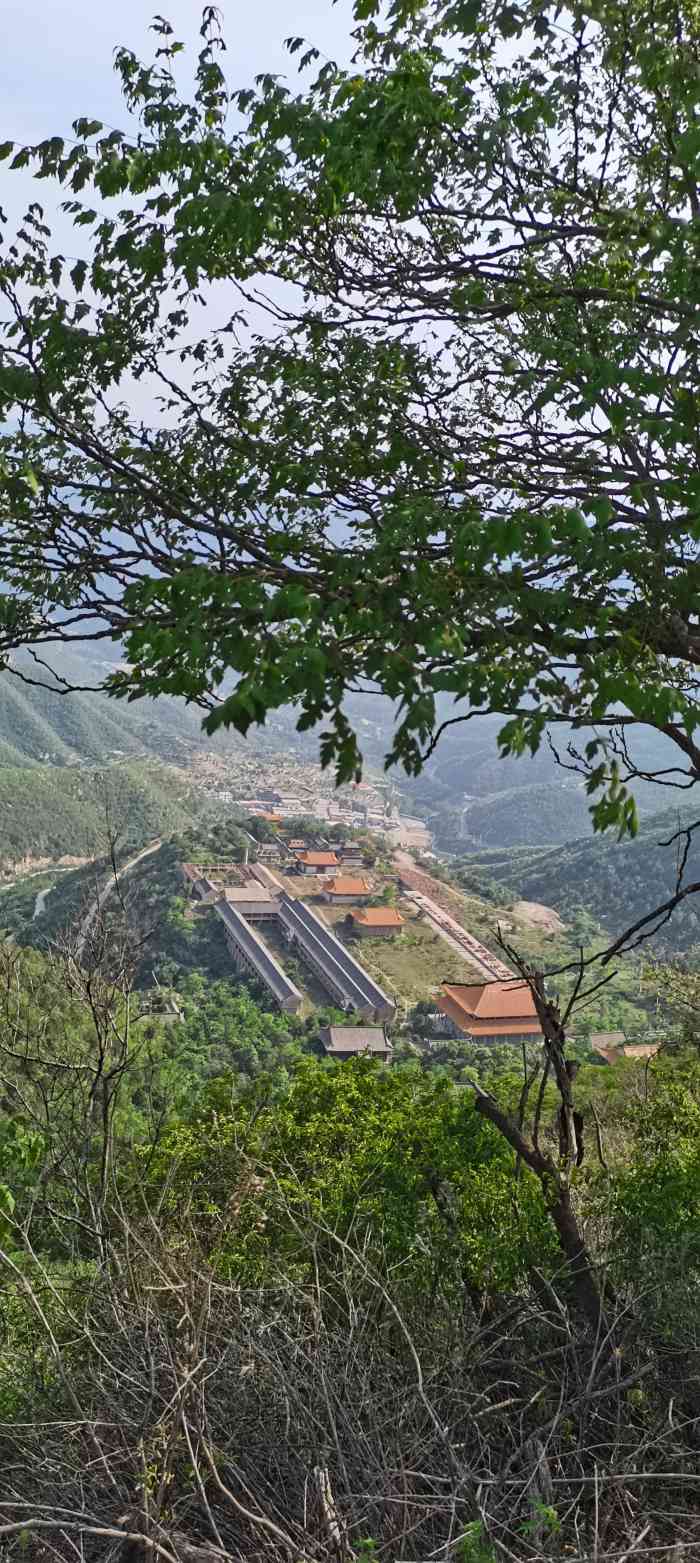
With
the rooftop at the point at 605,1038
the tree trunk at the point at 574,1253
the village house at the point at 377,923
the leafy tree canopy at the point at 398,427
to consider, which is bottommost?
the rooftop at the point at 605,1038

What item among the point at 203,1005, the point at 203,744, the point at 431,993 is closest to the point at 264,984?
the point at 203,1005

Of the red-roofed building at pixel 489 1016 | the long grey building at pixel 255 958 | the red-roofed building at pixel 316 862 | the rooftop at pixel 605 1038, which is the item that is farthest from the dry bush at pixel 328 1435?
the red-roofed building at pixel 316 862

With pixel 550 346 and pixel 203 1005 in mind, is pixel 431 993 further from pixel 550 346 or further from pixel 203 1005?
pixel 550 346

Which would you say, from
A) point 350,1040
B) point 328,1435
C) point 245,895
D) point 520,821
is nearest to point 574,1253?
point 328,1435

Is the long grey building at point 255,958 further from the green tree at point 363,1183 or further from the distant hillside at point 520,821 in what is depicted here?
the distant hillside at point 520,821

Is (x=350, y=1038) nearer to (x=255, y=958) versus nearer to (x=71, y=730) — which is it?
(x=255, y=958)

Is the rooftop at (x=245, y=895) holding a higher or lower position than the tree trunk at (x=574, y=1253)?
lower
